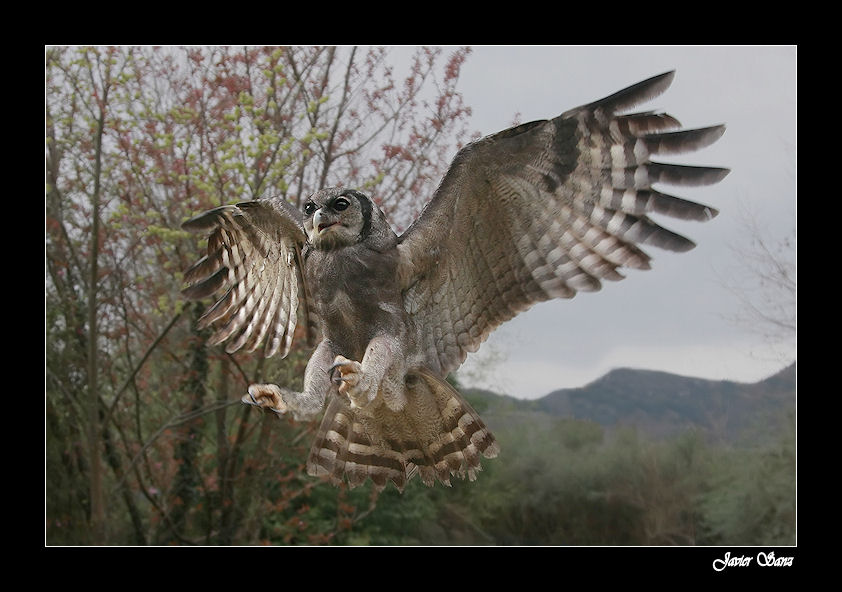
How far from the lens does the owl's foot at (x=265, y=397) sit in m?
2.21

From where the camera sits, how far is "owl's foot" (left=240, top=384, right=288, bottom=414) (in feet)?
7.24

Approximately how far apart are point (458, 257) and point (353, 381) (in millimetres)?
736

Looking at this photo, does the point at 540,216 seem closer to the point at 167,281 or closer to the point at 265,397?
the point at 265,397

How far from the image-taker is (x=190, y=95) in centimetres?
604

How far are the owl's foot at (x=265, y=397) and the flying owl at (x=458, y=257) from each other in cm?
12

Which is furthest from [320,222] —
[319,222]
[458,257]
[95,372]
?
[95,372]

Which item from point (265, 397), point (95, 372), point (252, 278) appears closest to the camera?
point (265, 397)

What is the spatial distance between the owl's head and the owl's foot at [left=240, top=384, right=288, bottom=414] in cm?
50

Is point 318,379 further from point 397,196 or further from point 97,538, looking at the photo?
point 97,538

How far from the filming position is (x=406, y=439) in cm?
279

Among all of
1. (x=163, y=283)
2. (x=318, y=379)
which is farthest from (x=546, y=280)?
(x=163, y=283)

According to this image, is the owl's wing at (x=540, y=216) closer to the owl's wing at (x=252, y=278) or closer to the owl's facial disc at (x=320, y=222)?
the owl's facial disc at (x=320, y=222)

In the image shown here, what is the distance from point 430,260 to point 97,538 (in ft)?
16.7

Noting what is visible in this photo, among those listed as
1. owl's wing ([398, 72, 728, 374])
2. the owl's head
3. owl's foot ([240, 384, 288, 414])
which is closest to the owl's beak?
the owl's head
